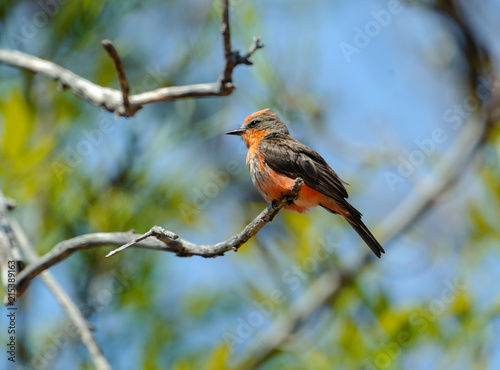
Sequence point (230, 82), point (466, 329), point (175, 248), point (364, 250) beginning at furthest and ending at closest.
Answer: point (364, 250) → point (466, 329) → point (230, 82) → point (175, 248)

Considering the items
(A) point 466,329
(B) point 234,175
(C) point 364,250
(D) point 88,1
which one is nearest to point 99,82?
A: (D) point 88,1

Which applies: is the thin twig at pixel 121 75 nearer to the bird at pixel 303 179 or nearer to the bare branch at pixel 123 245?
the bare branch at pixel 123 245

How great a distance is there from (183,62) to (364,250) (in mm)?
1751

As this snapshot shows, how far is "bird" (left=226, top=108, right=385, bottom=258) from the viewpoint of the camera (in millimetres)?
3283

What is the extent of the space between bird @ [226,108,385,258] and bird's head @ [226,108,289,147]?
368 millimetres

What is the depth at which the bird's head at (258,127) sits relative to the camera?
157 inches

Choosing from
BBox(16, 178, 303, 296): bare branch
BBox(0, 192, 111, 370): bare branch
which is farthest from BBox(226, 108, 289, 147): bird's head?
BBox(0, 192, 111, 370): bare branch

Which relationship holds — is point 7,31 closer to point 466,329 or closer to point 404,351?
point 404,351

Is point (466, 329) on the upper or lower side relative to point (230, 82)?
lower

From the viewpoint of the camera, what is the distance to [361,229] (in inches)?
132

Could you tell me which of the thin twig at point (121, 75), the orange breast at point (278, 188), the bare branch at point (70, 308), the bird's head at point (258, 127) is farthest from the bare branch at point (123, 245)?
the bird's head at point (258, 127)

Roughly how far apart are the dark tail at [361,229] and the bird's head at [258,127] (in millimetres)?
884

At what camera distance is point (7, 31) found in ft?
10.3

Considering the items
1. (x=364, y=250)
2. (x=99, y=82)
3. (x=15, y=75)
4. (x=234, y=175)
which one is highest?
(x=15, y=75)
